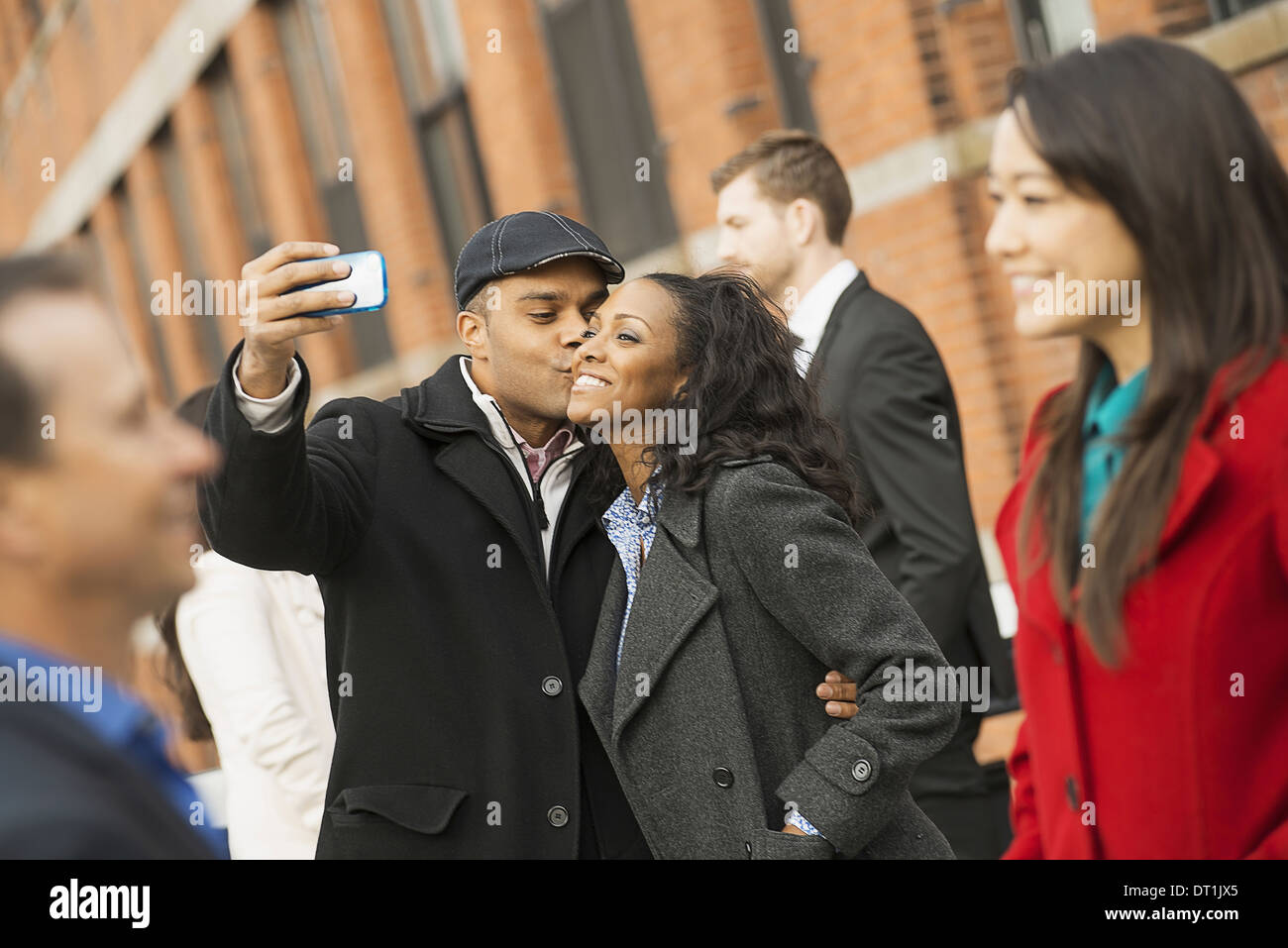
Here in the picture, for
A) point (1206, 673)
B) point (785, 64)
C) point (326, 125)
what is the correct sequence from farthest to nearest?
point (326, 125) < point (785, 64) < point (1206, 673)

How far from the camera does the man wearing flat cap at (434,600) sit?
8.46 feet

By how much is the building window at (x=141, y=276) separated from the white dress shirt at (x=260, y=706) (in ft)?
57.2

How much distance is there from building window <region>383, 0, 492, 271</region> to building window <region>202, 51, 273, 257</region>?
168 inches

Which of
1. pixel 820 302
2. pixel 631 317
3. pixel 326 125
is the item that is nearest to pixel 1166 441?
pixel 631 317

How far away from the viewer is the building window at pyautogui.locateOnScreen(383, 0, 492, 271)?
1186 cm

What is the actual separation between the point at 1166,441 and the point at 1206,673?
30 cm

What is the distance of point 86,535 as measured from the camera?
4.62ft

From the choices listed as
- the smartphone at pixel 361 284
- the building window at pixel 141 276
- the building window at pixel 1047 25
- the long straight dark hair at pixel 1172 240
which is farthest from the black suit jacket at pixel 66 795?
the building window at pixel 141 276

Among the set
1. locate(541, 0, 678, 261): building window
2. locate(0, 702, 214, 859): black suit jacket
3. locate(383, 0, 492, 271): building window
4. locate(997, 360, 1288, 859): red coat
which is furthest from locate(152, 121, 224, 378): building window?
locate(0, 702, 214, 859): black suit jacket

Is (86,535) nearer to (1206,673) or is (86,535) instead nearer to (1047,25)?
(1206,673)

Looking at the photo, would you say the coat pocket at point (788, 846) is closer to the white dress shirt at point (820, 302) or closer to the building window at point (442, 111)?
the white dress shirt at point (820, 302)

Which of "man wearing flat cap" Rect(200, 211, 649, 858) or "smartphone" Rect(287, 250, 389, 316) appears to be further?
"man wearing flat cap" Rect(200, 211, 649, 858)
